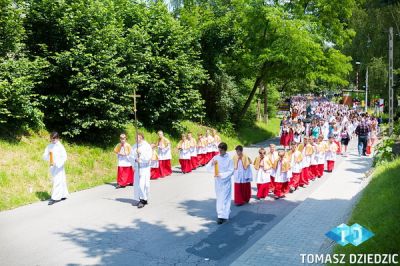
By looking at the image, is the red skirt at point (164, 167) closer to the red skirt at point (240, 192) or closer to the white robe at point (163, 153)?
the white robe at point (163, 153)

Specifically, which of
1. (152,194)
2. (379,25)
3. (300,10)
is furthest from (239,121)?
(379,25)

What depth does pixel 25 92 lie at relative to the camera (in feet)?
45.3

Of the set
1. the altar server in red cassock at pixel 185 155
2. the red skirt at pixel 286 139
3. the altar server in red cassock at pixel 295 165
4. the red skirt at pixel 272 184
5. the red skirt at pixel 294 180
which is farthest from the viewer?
the red skirt at pixel 286 139

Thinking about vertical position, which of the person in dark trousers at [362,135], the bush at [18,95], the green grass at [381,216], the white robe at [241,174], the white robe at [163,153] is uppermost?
the bush at [18,95]

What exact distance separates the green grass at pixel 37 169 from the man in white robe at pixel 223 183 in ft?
17.6

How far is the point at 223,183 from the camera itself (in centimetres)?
1026

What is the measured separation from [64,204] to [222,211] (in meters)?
4.60

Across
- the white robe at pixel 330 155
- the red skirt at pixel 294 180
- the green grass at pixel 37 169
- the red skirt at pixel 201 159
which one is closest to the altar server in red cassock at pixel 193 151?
the red skirt at pixel 201 159

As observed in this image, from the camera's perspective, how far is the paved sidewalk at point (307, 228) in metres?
7.49

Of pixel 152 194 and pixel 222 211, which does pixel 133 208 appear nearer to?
pixel 152 194

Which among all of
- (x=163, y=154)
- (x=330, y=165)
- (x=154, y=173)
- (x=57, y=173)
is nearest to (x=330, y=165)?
(x=330, y=165)

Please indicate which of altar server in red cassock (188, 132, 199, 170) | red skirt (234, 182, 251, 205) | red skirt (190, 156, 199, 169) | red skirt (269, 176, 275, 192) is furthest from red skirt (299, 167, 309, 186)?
red skirt (190, 156, 199, 169)

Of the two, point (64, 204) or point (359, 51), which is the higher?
point (359, 51)

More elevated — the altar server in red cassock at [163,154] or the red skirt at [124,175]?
the altar server in red cassock at [163,154]
